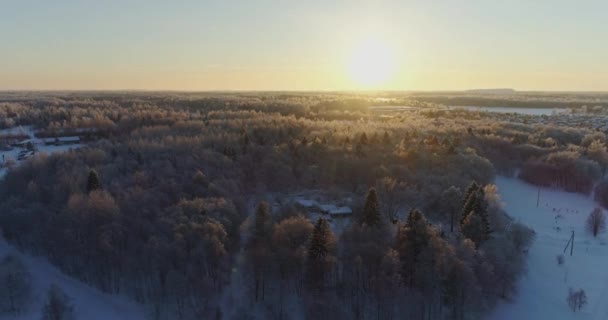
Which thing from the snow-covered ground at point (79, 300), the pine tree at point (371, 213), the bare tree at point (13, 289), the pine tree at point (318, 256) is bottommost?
the snow-covered ground at point (79, 300)

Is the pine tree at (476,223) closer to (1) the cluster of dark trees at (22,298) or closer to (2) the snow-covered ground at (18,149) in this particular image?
(1) the cluster of dark trees at (22,298)

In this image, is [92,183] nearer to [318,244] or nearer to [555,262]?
[318,244]

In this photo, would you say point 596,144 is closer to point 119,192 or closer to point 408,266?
point 408,266

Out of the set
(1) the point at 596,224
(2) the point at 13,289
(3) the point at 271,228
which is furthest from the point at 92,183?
(1) the point at 596,224

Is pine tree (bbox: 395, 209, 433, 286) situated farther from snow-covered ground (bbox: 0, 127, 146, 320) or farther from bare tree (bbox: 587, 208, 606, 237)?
bare tree (bbox: 587, 208, 606, 237)

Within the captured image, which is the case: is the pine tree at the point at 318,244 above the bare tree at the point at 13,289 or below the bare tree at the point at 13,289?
above

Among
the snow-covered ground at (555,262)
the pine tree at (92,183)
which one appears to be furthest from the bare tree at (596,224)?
the pine tree at (92,183)
